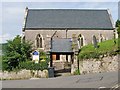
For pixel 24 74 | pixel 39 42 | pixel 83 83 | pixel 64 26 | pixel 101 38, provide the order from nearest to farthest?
pixel 83 83
pixel 24 74
pixel 101 38
pixel 39 42
pixel 64 26

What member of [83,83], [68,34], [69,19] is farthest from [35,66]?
[69,19]

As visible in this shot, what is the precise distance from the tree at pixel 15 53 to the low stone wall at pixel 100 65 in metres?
9.15

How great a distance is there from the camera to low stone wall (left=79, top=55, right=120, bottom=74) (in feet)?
90.5

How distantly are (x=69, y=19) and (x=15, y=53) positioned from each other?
70.7 ft

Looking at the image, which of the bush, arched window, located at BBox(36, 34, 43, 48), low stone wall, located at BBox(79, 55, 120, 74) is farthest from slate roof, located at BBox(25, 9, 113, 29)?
low stone wall, located at BBox(79, 55, 120, 74)

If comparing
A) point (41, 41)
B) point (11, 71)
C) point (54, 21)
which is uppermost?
point (54, 21)

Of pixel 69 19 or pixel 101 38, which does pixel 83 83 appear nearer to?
pixel 101 38

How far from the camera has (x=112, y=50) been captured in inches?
1109

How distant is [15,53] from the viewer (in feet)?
127

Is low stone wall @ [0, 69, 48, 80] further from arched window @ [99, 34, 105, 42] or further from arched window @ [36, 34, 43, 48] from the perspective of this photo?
arched window @ [99, 34, 105, 42]

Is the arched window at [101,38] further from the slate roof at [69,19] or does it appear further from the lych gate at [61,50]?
the lych gate at [61,50]

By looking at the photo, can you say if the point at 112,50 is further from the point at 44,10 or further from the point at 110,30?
the point at 44,10

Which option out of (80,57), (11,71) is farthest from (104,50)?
(11,71)

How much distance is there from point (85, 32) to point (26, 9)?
1147 cm
